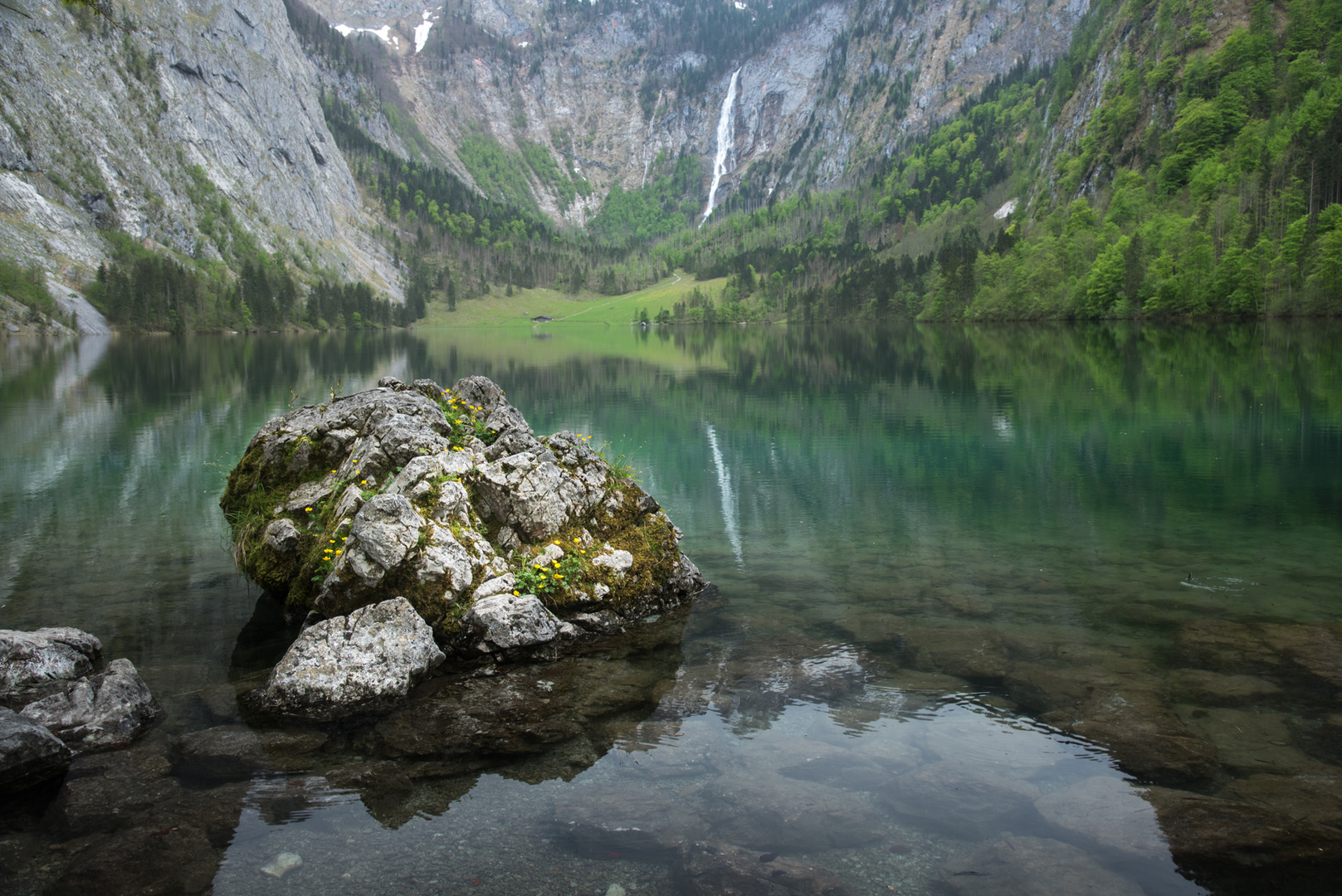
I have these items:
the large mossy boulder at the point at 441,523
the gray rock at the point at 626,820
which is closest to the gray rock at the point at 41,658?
the large mossy boulder at the point at 441,523

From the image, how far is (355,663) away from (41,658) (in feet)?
12.9

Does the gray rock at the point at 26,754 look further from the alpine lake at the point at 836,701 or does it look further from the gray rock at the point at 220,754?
the gray rock at the point at 220,754

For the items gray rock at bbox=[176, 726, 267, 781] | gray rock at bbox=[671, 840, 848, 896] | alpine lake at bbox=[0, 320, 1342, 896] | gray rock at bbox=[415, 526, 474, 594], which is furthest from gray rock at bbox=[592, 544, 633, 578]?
gray rock at bbox=[671, 840, 848, 896]

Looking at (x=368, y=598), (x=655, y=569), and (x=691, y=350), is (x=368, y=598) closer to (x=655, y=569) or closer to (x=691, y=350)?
(x=655, y=569)

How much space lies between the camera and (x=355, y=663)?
9.66 meters

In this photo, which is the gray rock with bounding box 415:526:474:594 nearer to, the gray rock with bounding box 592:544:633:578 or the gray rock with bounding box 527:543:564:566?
the gray rock with bounding box 527:543:564:566

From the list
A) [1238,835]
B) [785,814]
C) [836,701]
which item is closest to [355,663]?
[785,814]

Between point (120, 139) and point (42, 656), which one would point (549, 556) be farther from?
point (120, 139)

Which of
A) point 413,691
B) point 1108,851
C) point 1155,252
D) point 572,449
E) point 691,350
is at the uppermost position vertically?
point 1155,252

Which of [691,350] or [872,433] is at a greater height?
[691,350]

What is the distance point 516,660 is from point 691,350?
8730 centimetres

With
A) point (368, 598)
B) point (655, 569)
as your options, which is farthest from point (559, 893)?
point (655, 569)

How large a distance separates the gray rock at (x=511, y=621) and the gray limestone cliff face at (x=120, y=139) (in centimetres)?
16121

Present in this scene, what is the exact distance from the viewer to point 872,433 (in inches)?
1239
